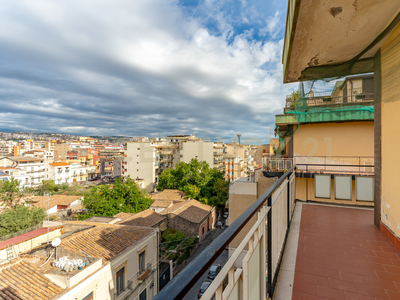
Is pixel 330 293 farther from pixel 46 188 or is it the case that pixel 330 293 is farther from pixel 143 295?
pixel 46 188

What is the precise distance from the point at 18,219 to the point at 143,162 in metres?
22.8

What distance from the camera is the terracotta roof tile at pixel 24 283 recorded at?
227 inches

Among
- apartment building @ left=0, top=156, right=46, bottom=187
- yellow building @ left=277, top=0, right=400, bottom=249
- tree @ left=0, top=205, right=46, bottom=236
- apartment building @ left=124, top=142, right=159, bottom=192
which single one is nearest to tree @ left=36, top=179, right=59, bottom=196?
apartment building @ left=0, top=156, right=46, bottom=187

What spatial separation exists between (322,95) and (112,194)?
816 inches

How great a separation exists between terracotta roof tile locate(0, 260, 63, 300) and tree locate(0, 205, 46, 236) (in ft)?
36.2

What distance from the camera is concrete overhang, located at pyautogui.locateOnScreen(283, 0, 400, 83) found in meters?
2.02

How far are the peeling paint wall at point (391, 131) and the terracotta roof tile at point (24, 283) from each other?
8186 millimetres

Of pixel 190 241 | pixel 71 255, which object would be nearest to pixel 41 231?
pixel 71 255

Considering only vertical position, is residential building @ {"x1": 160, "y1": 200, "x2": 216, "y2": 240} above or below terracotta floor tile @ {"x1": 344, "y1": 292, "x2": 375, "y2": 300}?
below

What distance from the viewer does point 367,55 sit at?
3.24 metres

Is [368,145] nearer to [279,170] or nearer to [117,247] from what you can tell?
[279,170]

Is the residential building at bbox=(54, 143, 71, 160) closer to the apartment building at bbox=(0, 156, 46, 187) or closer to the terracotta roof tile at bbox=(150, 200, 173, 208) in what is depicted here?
the apartment building at bbox=(0, 156, 46, 187)

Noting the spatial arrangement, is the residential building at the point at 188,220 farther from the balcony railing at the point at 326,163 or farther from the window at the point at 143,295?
the balcony railing at the point at 326,163

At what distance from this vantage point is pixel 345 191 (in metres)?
4.62
